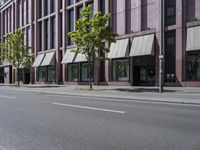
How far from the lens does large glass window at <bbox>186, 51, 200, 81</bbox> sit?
985 inches

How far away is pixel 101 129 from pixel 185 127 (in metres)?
2.52

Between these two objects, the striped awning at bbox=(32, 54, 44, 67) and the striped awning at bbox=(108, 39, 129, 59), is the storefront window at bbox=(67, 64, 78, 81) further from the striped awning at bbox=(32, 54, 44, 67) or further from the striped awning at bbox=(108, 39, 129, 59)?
the striped awning at bbox=(108, 39, 129, 59)

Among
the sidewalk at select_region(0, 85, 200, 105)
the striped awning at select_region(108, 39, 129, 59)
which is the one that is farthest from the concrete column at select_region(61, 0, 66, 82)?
the sidewalk at select_region(0, 85, 200, 105)

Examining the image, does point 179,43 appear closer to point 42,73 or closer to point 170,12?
point 170,12

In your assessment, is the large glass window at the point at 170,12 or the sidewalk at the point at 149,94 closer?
the sidewalk at the point at 149,94

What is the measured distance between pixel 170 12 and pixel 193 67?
6.49 m

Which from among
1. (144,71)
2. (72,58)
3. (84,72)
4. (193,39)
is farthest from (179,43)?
(72,58)

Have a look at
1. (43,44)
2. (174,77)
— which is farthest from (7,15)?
(174,77)

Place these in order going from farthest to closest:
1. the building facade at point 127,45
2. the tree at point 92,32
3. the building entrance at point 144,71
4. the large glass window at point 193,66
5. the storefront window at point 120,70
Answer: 1. the storefront window at point 120,70
2. the building entrance at point 144,71
3. the building facade at point 127,45
4. the large glass window at point 193,66
5. the tree at point 92,32

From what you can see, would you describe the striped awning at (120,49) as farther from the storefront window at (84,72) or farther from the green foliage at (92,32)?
the storefront window at (84,72)

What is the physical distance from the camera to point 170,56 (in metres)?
27.0

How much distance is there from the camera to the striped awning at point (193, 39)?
2428 centimetres

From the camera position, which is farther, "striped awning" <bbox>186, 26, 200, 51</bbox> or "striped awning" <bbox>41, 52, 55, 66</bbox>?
"striped awning" <bbox>41, 52, 55, 66</bbox>

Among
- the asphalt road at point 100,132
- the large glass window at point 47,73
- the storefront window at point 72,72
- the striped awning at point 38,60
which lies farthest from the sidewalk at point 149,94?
the striped awning at point 38,60
